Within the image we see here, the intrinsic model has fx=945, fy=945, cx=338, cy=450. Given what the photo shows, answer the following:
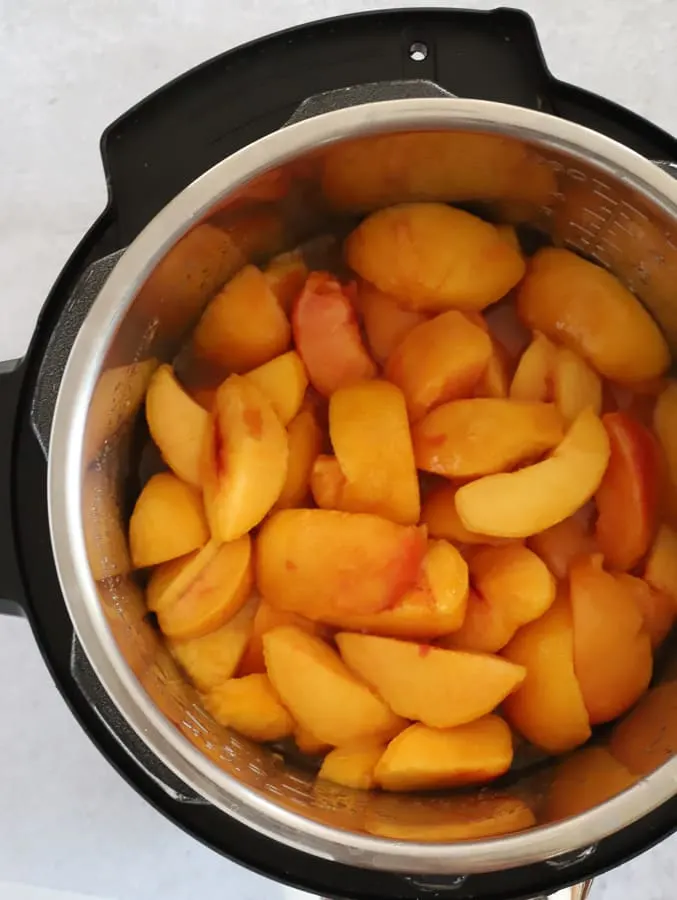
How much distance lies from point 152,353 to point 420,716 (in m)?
0.32

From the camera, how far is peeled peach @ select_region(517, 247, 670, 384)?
0.70 m

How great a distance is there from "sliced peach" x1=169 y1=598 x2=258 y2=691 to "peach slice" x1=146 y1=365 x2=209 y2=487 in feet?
0.38

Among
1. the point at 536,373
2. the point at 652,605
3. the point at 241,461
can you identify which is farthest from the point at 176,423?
the point at 652,605

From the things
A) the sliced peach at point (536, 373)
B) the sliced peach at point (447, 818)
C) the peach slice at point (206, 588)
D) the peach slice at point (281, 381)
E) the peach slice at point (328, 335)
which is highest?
the sliced peach at point (536, 373)

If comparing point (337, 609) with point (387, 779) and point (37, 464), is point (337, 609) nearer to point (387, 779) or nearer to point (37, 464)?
point (387, 779)

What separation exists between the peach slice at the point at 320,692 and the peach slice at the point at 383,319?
229 millimetres

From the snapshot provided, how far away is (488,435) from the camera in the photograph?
2.24ft

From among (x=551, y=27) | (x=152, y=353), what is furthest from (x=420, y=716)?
(x=551, y=27)

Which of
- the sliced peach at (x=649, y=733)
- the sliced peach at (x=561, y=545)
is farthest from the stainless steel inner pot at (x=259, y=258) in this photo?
the sliced peach at (x=561, y=545)

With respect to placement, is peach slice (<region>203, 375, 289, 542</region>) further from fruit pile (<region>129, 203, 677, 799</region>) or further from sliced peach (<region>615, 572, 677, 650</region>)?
sliced peach (<region>615, 572, 677, 650</region>)

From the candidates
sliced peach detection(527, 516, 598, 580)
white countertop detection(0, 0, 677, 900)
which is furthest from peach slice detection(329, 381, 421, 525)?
white countertop detection(0, 0, 677, 900)

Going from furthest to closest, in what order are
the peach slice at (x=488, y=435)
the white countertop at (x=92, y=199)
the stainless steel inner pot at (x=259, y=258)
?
1. the white countertop at (x=92, y=199)
2. the peach slice at (x=488, y=435)
3. the stainless steel inner pot at (x=259, y=258)

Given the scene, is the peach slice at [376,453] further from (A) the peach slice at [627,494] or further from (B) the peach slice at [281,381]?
(A) the peach slice at [627,494]

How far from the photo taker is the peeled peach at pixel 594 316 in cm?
70
